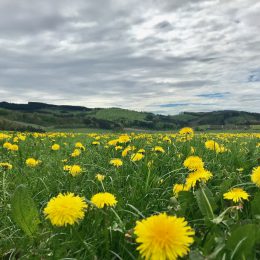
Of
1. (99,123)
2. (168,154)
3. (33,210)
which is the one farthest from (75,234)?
(99,123)

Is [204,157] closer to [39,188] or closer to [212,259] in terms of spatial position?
[39,188]

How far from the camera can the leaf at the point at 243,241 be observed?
192 cm

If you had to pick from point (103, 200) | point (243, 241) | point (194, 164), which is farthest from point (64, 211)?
point (194, 164)

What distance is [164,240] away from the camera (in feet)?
4.94

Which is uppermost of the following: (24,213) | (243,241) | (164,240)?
(164,240)

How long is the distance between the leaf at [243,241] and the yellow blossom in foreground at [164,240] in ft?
1.67

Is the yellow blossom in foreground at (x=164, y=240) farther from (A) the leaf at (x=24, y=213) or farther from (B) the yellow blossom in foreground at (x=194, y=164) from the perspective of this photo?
(B) the yellow blossom in foreground at (x=194, y=164)

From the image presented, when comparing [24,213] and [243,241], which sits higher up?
[243,241]

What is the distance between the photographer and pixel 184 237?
4.98ft

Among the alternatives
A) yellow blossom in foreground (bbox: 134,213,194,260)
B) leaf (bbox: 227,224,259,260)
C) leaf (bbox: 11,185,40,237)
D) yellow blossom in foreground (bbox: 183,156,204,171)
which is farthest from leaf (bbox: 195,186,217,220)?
leaf (bbox: 11,185,40,237)

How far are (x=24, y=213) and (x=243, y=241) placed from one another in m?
1.58

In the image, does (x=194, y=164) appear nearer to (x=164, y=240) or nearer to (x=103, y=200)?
(x=103, y=200)

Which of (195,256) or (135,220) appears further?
(135,220)

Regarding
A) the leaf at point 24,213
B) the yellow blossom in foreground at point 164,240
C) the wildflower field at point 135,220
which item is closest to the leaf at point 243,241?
the wildflower field at point 135,220
